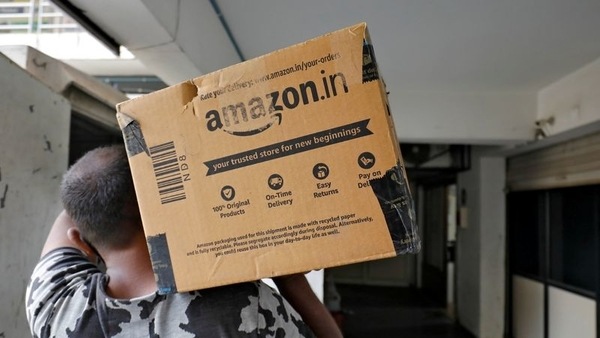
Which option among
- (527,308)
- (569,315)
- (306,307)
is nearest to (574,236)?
(569,315)

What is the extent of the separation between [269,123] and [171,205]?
0.24 m

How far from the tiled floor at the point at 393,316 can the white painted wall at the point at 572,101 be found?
9.85 feet

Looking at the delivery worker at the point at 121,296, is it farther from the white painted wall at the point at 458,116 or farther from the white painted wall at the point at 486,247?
the white painted wall at the point at 486,247

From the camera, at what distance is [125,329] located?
0.81 meters

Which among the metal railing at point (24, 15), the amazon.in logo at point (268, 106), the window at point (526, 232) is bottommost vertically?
the window at point (526, 232)

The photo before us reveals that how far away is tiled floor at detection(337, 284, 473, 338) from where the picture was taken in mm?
5234

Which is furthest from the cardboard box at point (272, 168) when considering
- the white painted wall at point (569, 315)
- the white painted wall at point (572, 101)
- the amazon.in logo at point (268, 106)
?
the white painted wall at point (569, 315)

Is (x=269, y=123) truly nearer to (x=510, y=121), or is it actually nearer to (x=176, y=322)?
(x=176, y=322)

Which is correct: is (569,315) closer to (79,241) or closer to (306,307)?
(306,307)

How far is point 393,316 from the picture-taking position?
6055 mm

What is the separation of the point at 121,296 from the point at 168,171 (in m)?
0.29

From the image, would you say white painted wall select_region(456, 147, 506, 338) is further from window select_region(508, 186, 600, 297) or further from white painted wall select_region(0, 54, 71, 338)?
white painted wall select_region(0, 54, 71, 338)

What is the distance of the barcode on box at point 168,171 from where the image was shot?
774 mm

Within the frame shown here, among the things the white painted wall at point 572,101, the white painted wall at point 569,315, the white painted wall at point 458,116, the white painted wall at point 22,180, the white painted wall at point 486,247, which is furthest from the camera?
the white painted wall at point 486,247
